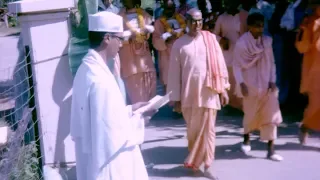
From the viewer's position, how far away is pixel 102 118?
332cm

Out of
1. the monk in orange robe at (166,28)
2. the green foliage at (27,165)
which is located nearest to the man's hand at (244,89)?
the monk in orange robe at (166,28)

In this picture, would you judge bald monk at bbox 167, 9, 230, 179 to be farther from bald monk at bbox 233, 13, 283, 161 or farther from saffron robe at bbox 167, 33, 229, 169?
bald monk at bbox 233, 13, 283, 161

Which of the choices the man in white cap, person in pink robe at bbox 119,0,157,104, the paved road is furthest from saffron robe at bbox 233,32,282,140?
the man in white cap

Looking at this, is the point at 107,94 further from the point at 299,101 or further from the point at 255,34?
the point at 299,101

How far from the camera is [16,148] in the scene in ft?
16.3

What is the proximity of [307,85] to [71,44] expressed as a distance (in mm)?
3003

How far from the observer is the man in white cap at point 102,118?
10.9ft

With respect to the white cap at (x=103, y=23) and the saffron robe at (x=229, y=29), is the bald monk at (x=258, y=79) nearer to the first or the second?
the saffron robe at (x=229, y=29)

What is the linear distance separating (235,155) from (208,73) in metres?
1.39

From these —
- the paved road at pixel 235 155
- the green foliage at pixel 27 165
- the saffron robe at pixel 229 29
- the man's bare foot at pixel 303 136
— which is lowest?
the paved road at pixel 235 155

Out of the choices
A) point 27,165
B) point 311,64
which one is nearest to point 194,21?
point 311,64

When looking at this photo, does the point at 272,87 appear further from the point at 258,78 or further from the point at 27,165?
the point at 27,165

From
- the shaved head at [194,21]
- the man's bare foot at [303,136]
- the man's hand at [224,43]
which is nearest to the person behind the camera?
the shaved head at [194,21]

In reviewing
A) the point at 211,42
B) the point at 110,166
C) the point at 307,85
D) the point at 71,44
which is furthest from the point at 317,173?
the point at 110,166
